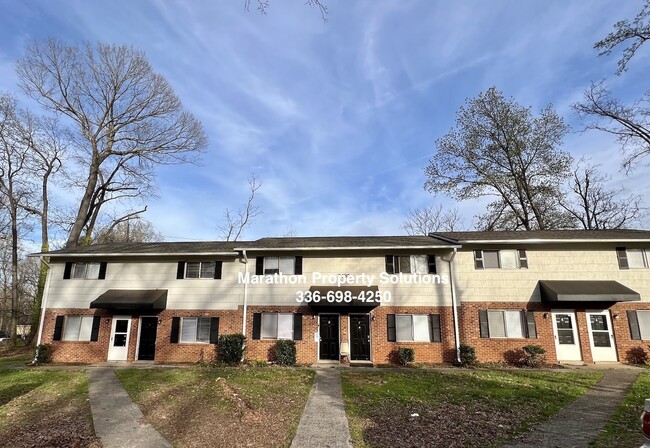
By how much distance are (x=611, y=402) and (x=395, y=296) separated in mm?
8394

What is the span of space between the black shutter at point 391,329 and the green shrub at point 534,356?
5.43 meters

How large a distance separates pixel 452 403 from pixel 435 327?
6943 mm

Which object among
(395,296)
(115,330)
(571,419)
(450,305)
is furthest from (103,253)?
(571,419)

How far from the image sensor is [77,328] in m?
17.2

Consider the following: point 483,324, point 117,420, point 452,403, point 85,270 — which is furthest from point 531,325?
point 85,270

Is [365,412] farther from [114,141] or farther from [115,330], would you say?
[114,141]

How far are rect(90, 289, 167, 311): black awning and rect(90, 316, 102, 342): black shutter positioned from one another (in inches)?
36.8

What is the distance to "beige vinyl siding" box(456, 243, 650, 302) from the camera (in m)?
16.2

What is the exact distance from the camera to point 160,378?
12.6m

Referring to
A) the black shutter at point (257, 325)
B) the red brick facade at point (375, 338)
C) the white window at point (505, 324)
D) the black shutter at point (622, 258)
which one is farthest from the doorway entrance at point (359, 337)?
the black shutter at point (622, 258)

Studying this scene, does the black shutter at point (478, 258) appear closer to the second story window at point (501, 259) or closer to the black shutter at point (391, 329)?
the second story window at point (501, 259)

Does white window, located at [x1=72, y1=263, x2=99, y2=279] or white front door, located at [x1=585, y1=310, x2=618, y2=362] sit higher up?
white window, located at [x1=72, y1=263, x2=99, y2=279]

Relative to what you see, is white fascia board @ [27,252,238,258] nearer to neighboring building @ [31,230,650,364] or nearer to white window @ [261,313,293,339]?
neighboring building @ [31,230,650,364]

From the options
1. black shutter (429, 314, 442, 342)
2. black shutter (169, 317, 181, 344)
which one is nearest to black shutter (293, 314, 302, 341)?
black shutter (169, 317, 181, 344)
